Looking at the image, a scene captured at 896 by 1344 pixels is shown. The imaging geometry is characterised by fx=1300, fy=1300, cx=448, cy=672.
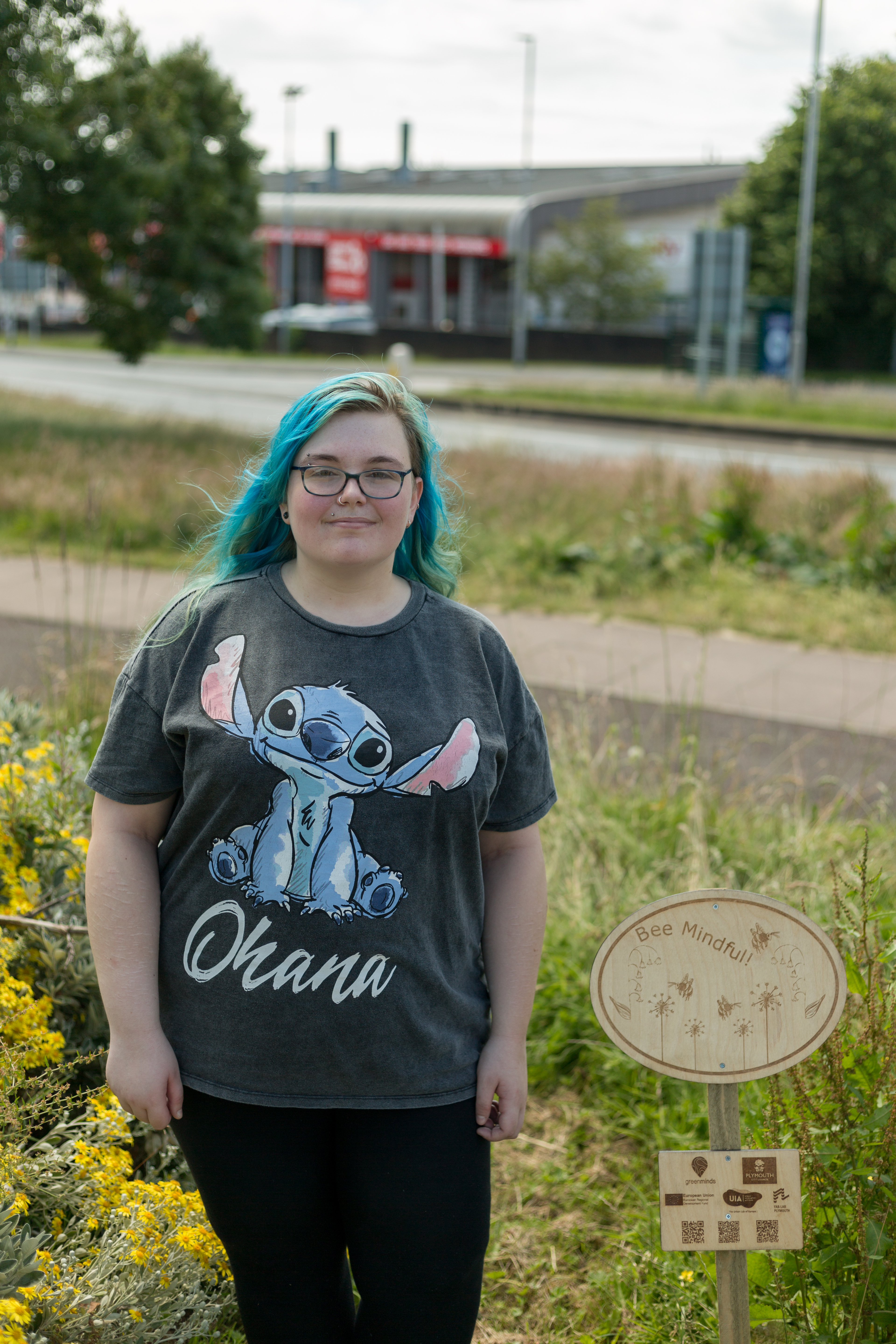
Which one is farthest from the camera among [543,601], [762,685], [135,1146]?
[543,601]

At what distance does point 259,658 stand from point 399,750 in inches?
9.2

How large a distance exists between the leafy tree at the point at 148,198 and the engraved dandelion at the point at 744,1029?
13.8 metres

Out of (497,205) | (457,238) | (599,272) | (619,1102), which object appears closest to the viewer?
(619,1102)

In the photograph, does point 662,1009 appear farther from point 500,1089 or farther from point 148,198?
point 148,198

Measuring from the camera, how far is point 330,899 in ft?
5.56

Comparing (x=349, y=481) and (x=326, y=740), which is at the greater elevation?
(x=349, y=481)

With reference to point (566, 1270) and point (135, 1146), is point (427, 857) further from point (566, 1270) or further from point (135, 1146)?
point (566, 1270)

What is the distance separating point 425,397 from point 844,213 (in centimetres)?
2191

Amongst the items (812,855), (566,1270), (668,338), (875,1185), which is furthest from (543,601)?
(668,338)

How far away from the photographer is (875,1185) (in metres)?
2.03

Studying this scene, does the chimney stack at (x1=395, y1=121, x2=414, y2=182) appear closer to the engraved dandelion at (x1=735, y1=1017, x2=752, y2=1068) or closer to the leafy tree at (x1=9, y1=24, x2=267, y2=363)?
A: the leafy tree at (x1=9, y1=24, x2=267, y2=363)

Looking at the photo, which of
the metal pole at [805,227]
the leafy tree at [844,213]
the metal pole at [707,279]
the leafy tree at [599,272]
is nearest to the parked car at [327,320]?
the leafy tree at [599,272]

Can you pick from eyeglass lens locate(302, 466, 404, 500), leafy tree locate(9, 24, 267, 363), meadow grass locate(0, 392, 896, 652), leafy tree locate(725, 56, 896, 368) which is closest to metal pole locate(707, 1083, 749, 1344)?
eyeglass lens locate(302, 466, 404, 500)

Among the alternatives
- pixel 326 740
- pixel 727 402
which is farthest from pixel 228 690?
pixel 727 402
